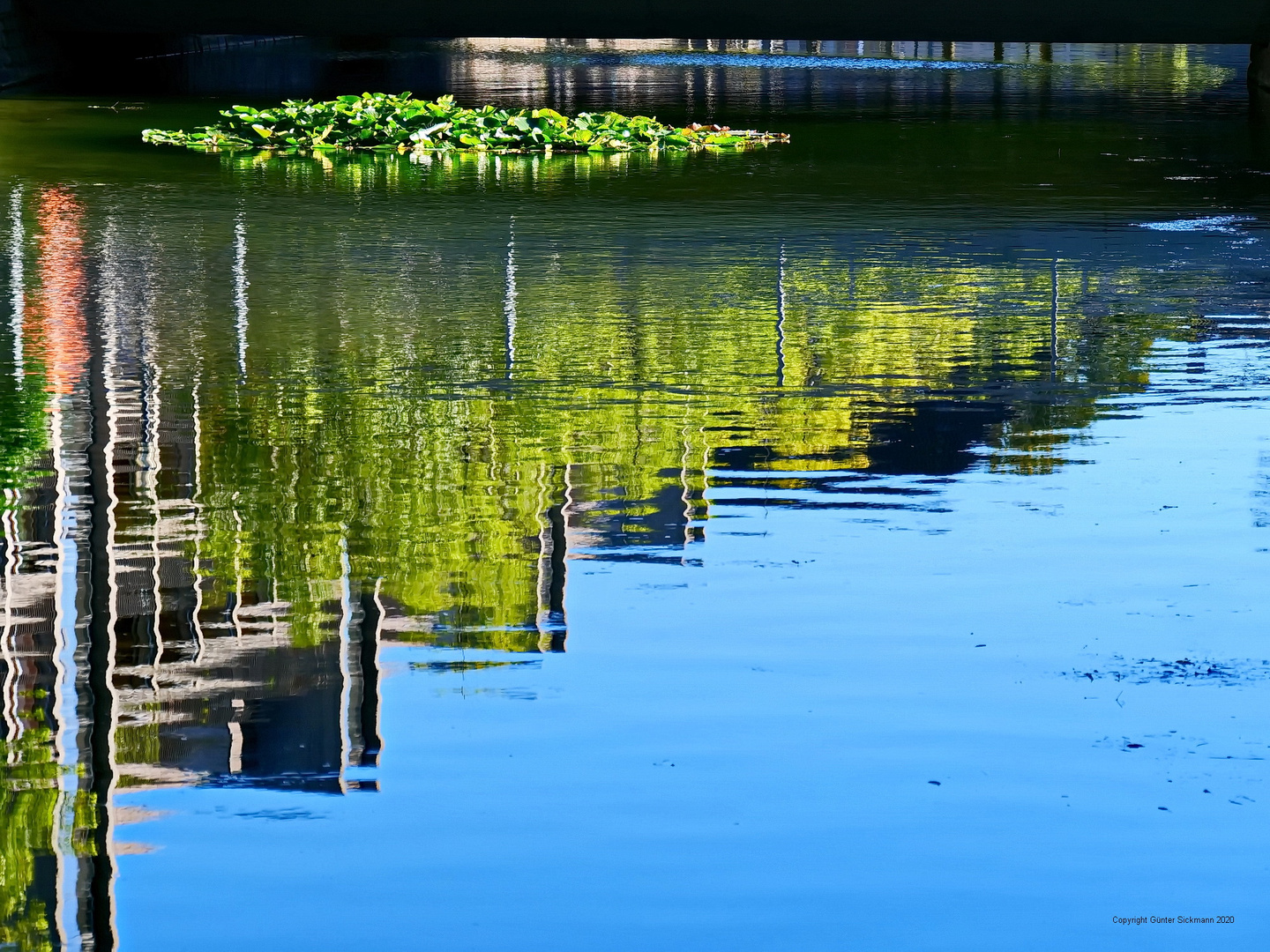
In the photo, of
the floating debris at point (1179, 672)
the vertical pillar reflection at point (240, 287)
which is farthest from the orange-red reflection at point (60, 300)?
the floating debris at point (1179, 672)

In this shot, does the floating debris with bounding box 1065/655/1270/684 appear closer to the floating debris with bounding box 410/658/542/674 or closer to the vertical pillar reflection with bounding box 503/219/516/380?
the floating debris with bounding box 410/658/542/674

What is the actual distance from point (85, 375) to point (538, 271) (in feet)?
16.7

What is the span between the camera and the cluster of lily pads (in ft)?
91.4

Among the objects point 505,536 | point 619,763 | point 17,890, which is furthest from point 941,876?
point 505,536

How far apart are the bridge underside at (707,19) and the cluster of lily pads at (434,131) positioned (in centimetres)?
1396

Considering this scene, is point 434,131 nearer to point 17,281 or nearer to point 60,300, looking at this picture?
point 17,281

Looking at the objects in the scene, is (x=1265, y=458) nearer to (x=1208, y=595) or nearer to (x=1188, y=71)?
(x=1208, y=595)

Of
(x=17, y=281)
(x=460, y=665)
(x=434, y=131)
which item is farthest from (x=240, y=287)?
(x=434, y=131)

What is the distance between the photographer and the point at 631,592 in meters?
7.95

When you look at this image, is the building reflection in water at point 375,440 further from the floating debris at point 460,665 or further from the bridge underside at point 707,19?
the bridge underside at point 707,19

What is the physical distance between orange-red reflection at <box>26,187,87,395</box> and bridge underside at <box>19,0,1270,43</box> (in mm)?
23444

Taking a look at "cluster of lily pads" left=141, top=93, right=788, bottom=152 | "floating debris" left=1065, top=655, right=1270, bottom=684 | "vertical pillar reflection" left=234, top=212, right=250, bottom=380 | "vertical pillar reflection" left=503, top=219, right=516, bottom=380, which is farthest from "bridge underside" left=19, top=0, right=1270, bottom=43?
"floating debris" left=1065, top=655, right=1270, bottom=684

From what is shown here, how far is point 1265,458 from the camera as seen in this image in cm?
1009

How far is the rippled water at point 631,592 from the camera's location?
5453 mm
